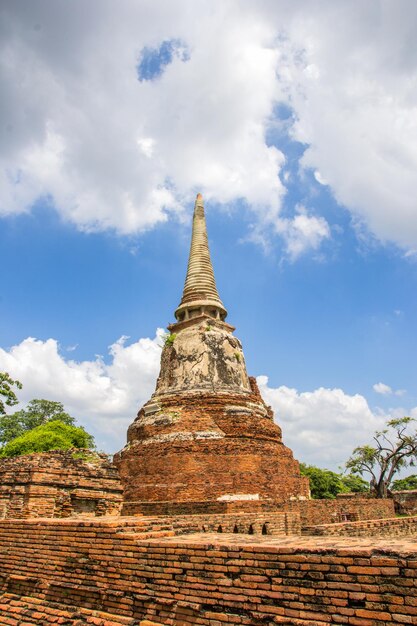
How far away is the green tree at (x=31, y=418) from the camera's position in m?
40.6

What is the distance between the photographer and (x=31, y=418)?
137 ft

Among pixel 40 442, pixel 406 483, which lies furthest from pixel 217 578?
pixel 406 483

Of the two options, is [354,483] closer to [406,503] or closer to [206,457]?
[406,503]

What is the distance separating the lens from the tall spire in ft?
91.5

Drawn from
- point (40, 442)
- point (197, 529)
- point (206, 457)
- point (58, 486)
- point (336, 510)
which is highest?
point (40, 442)

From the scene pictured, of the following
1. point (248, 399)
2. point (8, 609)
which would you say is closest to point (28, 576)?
point (8, 609)

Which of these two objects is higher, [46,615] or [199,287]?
[199,287]

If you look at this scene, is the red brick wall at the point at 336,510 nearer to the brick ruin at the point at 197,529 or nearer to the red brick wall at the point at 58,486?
the brick ruin at the point at 197,529

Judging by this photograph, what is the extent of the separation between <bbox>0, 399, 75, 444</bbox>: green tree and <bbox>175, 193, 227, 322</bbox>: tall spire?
774 inches

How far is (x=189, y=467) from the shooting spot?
18.3m

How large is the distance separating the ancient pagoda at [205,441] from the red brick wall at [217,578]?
8969 millimetres

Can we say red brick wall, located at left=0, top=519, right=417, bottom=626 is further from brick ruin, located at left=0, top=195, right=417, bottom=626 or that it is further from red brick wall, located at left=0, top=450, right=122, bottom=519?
red brick wall, located at left=0, top=450, right=122, bottom=519

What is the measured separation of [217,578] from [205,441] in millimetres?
14616

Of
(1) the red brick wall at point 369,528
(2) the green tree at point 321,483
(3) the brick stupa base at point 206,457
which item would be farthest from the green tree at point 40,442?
(2) the green tree at point 321,483
